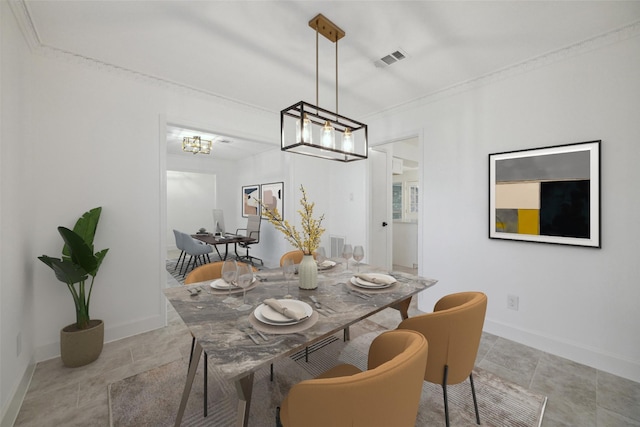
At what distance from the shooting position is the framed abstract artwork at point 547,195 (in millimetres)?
2139

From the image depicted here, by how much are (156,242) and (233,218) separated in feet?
16.5

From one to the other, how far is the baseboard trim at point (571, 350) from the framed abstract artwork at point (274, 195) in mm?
4077

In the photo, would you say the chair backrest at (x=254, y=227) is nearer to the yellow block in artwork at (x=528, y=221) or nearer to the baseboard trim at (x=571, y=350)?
the baseboard trim at (x=571, y=350)

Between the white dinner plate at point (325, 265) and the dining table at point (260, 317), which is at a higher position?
the white dinner plate at point (325, 265)

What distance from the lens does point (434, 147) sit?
311 cm

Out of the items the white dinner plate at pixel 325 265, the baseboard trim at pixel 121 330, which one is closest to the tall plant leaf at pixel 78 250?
the baseboard trim at pixel 121 330

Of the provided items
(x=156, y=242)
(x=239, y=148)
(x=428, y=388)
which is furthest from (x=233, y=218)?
(x=428, y=388)

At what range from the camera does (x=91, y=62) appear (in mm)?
2416

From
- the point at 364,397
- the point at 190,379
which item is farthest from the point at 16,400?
the point at 364,397

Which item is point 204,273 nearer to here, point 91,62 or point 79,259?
point 79,259

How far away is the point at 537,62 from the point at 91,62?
13.4 feet

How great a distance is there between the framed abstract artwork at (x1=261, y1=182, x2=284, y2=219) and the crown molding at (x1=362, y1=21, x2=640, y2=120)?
3.10 meters

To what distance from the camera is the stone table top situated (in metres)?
0.94

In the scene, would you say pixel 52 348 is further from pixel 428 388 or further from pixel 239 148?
pixel 239 148
